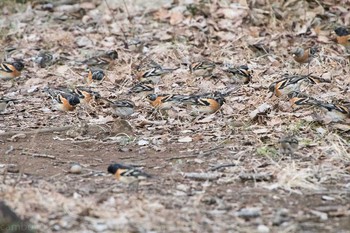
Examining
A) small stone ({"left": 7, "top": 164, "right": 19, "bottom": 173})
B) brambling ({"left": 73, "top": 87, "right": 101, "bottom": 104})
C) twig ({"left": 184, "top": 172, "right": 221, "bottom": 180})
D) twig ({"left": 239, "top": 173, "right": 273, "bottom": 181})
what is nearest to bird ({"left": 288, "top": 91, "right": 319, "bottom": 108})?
twig ({"left": 239, "top": 173, "right": 273, "bottom": 181})

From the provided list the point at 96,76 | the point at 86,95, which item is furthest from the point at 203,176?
the point at 96,76

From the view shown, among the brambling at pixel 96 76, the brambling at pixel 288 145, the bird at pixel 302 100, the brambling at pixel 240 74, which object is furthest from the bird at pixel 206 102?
the brambling at pixel 96 76

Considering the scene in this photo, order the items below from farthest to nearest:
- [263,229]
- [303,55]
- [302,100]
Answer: [303,55]
[302,100]
[263,229]

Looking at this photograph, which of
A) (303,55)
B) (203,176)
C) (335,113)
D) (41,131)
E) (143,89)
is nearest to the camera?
(203,176)

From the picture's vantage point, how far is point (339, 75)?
10.3 metres

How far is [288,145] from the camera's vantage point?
25.0ft

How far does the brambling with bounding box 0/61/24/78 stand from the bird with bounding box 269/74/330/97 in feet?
12.2

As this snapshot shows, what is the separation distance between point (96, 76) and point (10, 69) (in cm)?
124

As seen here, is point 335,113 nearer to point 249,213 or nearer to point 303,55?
point 249,213

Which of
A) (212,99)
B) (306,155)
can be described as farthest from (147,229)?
(212,99)

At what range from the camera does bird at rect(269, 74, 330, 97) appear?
30.4 ft

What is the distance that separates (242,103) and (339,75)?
1594mm

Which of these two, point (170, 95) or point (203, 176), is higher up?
point (203, 176)

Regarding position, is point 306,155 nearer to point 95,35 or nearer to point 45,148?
point 45,148
